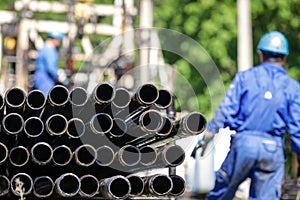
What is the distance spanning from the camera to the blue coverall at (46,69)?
16453 millimetres

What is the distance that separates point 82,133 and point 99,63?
43.0 ft

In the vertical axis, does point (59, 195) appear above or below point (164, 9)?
below

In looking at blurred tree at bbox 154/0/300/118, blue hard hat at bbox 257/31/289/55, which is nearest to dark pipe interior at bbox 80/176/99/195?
blue hard hat at bbox 257/31/289/55

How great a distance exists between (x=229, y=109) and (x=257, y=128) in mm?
314

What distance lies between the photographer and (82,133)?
20.7ft

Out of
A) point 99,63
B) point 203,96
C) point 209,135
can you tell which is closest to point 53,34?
point 99,63

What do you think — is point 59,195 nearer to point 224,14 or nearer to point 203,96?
point 203,96

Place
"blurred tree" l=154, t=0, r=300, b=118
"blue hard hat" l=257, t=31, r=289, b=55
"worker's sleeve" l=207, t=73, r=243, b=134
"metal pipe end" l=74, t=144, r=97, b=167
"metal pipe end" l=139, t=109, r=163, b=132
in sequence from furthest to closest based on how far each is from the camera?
1. "blurred tree" l=154, t=0, r=300, b=118
2. "blue hard hat" l=257, t=31, r=289, b=55
3. "worker's sleeve" l=207, t=73, r=243, b=134
4. "metal pipe end" l=74, t=144, r=97, b=167
5. "metal pipe end" l=139, t=109, r=163, b=132

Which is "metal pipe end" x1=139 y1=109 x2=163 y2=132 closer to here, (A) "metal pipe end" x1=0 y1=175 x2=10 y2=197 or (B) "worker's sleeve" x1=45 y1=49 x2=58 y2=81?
(A) "metal pipe end" x1=0 y1=175 x2=10 y2=197

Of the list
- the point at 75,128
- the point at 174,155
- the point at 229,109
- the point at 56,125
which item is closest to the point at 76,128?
the point at 75,128

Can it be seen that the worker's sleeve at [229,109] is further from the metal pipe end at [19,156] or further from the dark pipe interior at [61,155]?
the metal pipe end at [19,156]

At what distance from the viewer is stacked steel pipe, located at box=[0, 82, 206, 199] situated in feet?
20.6

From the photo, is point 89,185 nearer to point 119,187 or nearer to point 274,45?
point 119,187

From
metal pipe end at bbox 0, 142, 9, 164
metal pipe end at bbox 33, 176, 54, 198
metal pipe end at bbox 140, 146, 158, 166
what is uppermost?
metal pipe end at bbox 0, 142, 9, 164
